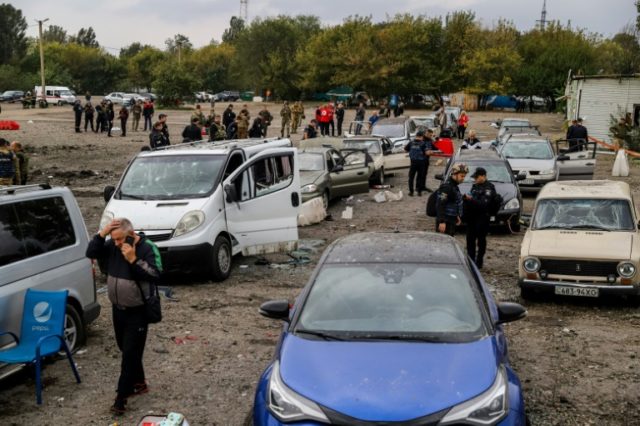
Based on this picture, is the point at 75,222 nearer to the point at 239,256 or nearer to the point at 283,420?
the point at 283,420

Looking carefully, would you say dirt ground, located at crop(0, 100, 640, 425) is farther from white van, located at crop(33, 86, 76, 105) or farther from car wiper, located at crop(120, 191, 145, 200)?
white van, located at crop(33, 86, 76, 105)

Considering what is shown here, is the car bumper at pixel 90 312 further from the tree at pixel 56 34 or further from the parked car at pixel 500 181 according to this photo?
the tree at pixel 56 34

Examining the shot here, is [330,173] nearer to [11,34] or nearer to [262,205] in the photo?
[262,205]

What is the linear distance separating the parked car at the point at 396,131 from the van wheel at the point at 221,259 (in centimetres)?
1470

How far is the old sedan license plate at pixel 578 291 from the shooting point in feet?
30.2

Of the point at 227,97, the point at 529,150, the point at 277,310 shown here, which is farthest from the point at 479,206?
the point at 227,97

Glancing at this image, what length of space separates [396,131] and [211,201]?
53.2 ft

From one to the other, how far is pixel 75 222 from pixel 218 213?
333 centimetres

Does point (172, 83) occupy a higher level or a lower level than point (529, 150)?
higher

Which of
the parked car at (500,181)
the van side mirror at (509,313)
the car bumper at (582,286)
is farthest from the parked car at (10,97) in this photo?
the van side mirror at (509,313)

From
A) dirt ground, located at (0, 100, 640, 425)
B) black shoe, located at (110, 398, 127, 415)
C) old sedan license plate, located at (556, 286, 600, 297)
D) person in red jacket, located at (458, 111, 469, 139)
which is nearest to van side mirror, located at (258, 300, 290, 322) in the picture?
dirt ground, located at (0, 100, 640, 425)

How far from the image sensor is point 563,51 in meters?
69.3

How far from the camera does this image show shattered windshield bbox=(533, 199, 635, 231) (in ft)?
33.3

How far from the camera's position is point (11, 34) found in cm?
9900
